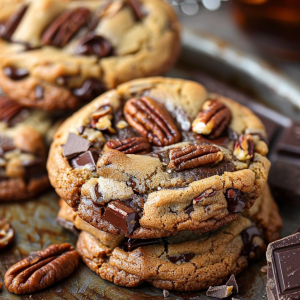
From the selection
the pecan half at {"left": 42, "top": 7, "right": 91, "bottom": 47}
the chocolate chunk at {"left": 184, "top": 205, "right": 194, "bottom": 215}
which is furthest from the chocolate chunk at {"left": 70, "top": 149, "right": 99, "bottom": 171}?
the pecan half at {"left": 42, "top": 7, "right": 91, "bottom": 47}

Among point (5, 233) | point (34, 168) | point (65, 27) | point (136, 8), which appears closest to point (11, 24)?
point (65, 27)

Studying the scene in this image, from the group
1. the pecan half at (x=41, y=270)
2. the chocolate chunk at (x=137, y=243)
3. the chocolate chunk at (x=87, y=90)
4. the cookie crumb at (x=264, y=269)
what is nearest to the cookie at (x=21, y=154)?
the chocolate chunk at (x=87, y=90)

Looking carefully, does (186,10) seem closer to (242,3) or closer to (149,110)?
(242,3)

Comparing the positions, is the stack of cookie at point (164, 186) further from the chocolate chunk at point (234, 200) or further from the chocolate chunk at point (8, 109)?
the chocolate chunk at point (8, 109)

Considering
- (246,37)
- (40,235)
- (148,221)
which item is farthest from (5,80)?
Result: (246,37)

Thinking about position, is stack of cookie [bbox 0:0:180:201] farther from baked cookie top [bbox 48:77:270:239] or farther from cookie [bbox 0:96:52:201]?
baked cookie top [bbox 48:77:270:239]

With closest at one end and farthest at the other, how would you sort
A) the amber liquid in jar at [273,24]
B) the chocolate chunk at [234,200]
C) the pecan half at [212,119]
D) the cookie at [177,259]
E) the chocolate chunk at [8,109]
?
the chocolate chunk at [234,200]
the cookie at [177,259]
the pecan half at [212,119]
the chocolate chunk at [8,109]
the amber liquid in jar at [273,24]
